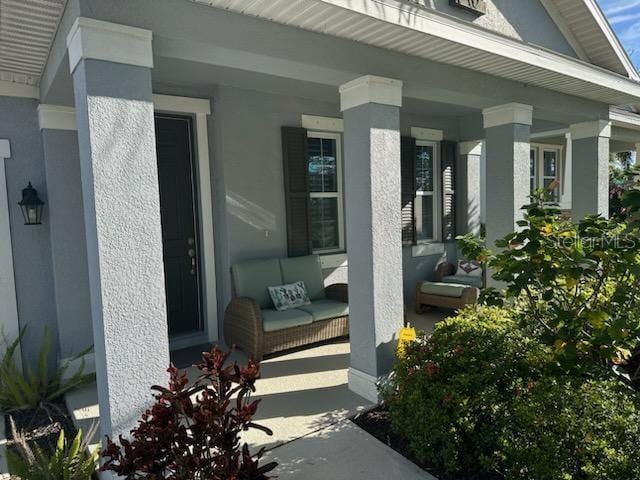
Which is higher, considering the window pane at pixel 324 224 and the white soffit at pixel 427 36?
the white soffit at pixel 427 36

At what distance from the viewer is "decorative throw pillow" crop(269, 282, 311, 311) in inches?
194

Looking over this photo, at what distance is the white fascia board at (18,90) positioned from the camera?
377cm

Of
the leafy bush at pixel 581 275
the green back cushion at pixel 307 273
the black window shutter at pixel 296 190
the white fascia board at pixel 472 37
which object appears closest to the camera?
the leafy bush at pixel 581 275

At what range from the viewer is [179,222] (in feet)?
16.4

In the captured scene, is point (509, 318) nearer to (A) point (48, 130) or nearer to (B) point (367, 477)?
(B) point (367, 477)

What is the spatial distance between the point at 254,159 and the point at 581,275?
377cm

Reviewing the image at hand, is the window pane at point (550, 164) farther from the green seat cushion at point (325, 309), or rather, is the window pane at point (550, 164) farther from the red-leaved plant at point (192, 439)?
the red-leaved plant at point (192, 439)

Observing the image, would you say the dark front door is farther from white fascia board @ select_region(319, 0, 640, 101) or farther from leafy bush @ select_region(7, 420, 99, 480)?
white fascia board @ select_region(319, 0, 640, 101)

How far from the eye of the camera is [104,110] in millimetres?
2354

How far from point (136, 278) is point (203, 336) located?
2.86 m

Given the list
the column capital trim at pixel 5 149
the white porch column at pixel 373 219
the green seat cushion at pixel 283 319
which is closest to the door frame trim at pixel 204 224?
the green seat cushion at pixel 283 319

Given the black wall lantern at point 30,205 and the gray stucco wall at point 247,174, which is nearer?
the black wall lantern at point 30,205

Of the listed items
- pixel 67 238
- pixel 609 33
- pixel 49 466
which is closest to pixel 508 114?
pixel 609 33

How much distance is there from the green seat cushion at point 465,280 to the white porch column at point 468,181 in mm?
1238
